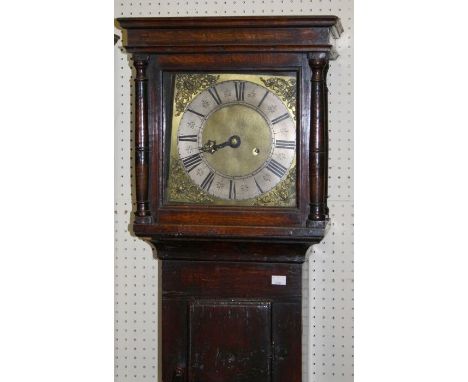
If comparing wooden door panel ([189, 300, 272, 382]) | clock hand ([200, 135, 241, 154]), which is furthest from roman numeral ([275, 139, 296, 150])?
wooden door panel ([189, 300, 272, 382])

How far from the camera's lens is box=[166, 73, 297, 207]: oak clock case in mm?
2711

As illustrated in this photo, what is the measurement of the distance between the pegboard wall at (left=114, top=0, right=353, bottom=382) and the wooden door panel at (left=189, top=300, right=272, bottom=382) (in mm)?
216

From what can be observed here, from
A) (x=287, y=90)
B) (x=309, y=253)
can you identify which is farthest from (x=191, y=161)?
(x=309, y=253)

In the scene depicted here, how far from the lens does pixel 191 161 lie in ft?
9.07

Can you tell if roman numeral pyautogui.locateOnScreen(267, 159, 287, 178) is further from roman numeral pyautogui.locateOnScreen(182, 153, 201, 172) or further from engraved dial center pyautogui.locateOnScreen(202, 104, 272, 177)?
roman numeral pyautogui.locateOnScreen(182, 153, 201, 172)

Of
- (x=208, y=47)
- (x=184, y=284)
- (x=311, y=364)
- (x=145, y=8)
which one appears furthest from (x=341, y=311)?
(x=145, y=8)

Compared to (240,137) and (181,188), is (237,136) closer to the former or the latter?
(240,137)

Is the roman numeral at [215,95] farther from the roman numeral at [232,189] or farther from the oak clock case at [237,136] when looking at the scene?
the roman numeral at [232,189]

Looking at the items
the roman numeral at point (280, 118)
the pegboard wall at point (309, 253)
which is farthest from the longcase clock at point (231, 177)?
the pegboard wall at point (309, 253)

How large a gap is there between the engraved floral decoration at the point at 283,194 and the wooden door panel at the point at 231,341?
1.30 ft

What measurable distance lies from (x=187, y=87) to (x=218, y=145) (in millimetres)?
247

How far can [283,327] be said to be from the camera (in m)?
2.81

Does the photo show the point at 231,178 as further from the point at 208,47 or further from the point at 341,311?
the point at 341,311

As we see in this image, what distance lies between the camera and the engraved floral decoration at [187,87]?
2.75 meters
